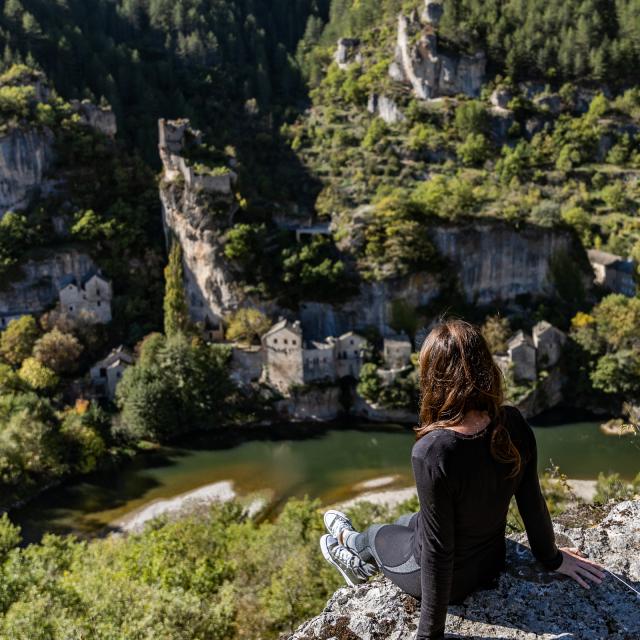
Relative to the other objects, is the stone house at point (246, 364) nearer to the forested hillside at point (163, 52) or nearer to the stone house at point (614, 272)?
the stone house at point (614, 272)

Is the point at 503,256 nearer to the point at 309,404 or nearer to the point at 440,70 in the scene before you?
the point at 309,404

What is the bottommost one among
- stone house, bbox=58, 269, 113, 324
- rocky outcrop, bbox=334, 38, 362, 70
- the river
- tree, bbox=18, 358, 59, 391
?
the river

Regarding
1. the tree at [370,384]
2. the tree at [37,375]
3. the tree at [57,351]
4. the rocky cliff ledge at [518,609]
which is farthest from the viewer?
the tree at [57,351]

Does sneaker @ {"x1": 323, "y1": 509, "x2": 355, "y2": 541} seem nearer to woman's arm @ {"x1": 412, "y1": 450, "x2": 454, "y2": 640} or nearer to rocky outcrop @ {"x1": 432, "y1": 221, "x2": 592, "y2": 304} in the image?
woman's arm @ {"x1": 412, "y1": 450, "x2": 454, "y2": 640}

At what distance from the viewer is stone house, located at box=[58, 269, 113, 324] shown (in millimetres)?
32750

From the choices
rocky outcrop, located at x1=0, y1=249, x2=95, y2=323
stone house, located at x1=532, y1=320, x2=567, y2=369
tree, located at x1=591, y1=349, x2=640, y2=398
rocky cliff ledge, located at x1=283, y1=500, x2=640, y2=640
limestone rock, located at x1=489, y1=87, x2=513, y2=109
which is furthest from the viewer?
limestone rock, located at x1=489, y1=87, x2=513, y2=109

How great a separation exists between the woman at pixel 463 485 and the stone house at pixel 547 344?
2825 centimetres

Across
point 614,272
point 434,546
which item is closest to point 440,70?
point 614,272

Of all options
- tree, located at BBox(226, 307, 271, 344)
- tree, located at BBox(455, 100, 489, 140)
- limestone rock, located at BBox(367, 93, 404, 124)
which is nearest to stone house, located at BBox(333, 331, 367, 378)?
tree, located at BBox(226, 307, 271, 344)

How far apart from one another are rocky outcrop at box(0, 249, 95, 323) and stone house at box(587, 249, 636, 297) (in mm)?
27396

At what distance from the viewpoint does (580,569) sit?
347cm

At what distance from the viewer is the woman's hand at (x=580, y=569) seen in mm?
3428

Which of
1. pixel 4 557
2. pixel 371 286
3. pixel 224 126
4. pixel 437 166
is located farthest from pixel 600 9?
pixel 4 557

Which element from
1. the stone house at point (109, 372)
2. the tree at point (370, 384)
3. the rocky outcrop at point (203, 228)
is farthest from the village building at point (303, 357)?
the stone house at point (109, 372)
